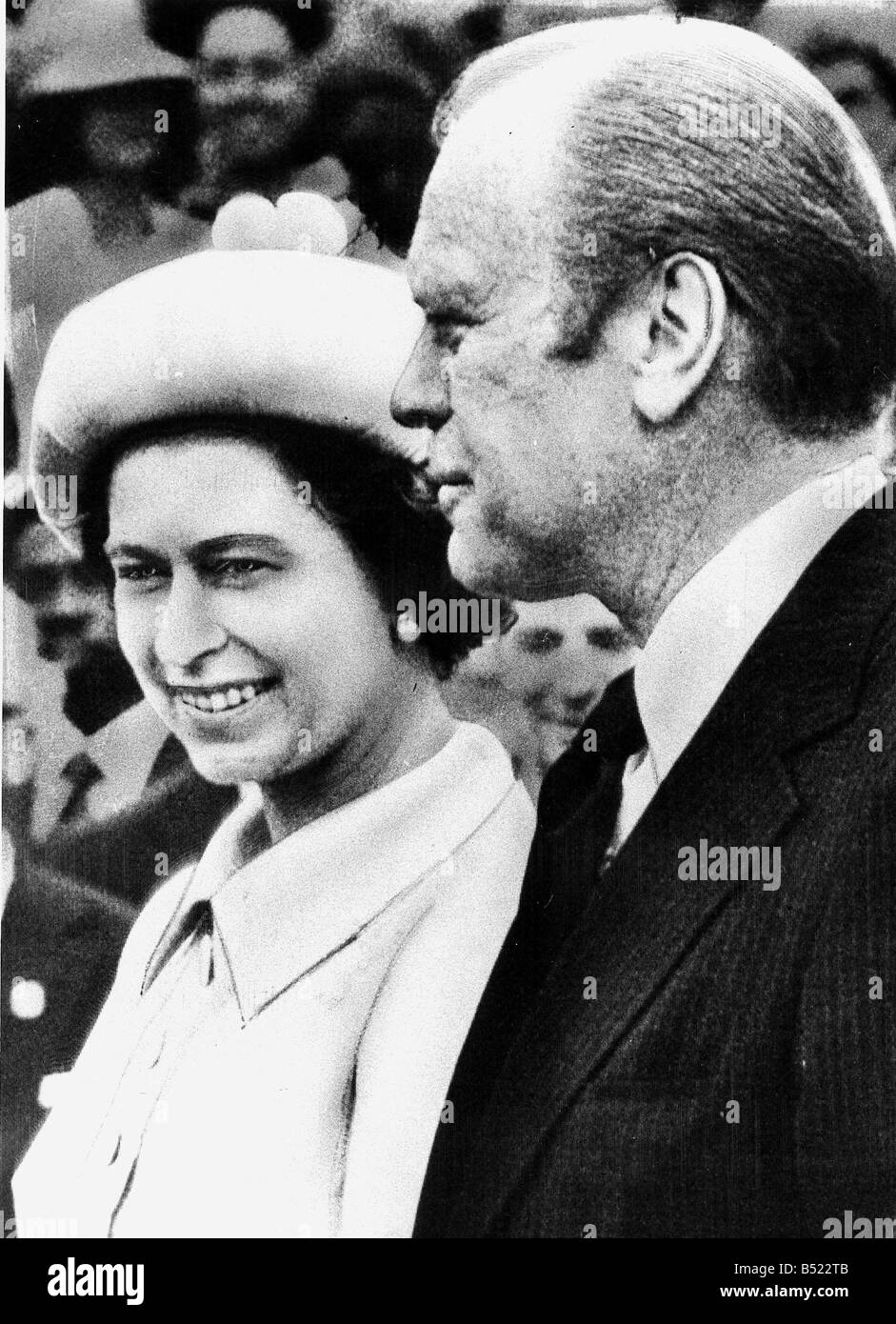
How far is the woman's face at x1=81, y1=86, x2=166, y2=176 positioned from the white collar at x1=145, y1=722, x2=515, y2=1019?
156 centimetres

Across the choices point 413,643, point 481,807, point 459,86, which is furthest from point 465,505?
point 459,86

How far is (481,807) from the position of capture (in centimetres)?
419

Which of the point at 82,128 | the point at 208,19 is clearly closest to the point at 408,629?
the point at 82,128

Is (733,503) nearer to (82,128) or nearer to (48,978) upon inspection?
(82,128)

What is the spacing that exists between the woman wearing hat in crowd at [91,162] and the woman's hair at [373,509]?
435 millimetres

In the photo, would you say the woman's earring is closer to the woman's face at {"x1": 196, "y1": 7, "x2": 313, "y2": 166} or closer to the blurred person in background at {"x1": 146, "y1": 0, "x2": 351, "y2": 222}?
the blurred person in background at {"x1": 146, "y1": 0, "x2": 351, "y2": 222}

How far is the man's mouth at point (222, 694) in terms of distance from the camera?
4195 millimetres

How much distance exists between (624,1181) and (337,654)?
4.40 ft

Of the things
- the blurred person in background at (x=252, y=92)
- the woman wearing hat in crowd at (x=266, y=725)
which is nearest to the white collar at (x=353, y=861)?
the woman wearing hat in crowd at (x=266, y=725)

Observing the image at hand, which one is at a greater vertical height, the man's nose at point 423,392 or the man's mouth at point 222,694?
the man's nose at point 423,392

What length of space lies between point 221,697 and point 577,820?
0.87 metres

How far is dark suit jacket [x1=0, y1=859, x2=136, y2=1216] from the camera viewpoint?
4227 mm

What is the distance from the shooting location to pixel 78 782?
429 cm

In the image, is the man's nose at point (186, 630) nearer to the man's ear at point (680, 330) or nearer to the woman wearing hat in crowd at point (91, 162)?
the woman wearing hat in crowd at point (91, 162)
